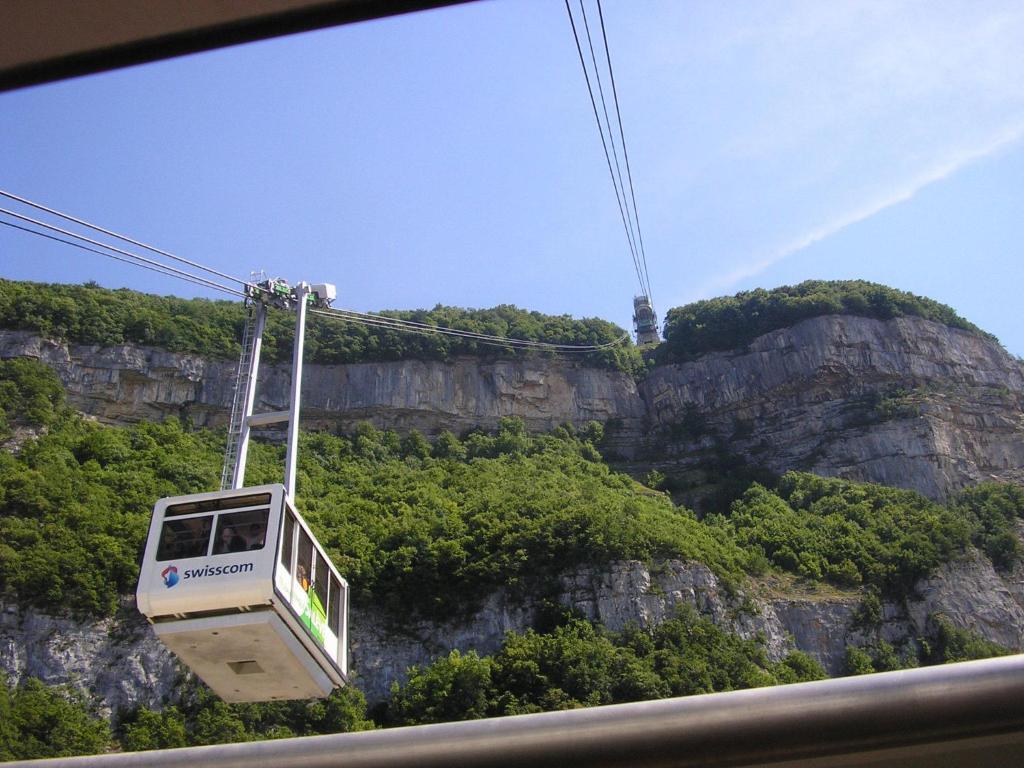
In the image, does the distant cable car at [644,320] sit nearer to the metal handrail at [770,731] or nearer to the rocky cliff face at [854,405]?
the rocky cliff face at [854,405]

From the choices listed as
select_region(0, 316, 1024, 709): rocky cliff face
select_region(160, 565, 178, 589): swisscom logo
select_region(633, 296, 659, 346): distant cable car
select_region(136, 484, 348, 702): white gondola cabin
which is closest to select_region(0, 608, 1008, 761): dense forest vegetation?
select_region(0, 316, 1024, 709): rocky cliff face

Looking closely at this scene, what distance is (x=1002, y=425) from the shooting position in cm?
5369

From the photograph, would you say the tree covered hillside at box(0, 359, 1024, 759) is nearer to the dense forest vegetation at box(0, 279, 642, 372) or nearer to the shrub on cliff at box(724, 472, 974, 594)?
the shrub on cliff at box(724, 472, 974, 594)

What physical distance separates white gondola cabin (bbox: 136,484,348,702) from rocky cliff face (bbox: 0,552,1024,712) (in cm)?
2038

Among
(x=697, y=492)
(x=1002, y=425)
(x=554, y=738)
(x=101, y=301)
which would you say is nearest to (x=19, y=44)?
(x=554, y=738)

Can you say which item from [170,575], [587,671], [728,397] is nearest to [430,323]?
[728,397]

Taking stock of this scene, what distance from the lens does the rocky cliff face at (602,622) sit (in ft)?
97.0

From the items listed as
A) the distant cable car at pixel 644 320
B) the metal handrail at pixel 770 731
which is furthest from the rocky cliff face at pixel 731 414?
the metal handrail at pixel 770 731

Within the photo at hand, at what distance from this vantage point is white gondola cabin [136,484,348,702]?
411 inches

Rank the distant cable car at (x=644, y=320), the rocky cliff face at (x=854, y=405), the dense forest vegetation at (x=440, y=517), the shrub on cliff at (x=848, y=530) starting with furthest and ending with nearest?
1. the distant cable car at (x=644, y=320)
2. the rocky cliff face at (x=854, y=405)
3. the shrub on cliff at (x=848, y=530)
4. the dense forest vegetation at (x=440, y=517)

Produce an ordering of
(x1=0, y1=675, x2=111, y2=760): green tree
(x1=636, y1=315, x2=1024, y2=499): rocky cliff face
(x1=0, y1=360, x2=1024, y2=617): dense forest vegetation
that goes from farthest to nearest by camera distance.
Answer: (x1=636, y1=315, x2=1024, y2=499): rocky cliff face, (x1=0, y1=360, x2=1024, y2=617): dense forest vegetation, (x1=0, y1=675, x2=111, y2=760): green tree

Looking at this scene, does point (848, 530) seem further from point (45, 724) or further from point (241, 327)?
point (241, 327)

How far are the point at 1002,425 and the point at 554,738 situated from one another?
193 feet

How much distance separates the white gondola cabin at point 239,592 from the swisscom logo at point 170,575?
1cm
